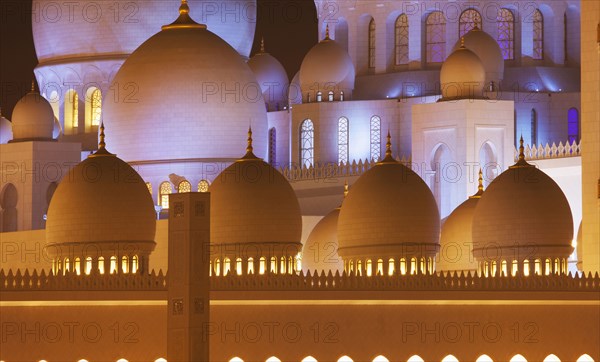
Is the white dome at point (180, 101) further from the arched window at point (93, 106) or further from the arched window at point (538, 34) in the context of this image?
the arched window at point (538, 34)

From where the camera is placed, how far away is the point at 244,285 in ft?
151

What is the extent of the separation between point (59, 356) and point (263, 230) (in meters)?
5.44

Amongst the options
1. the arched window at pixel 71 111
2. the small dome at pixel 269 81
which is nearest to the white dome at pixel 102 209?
the arched window at pixel 71 111

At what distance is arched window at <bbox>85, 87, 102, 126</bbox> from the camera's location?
63375 millimetres

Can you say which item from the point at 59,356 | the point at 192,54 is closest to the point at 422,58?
the point at 192,54

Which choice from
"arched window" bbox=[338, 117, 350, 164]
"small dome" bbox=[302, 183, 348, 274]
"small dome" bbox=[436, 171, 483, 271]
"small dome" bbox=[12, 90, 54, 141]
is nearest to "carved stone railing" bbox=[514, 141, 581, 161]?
"small dome" bbox=[436, 171, 483, 271]

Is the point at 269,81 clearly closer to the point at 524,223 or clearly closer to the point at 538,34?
the point at 538,34

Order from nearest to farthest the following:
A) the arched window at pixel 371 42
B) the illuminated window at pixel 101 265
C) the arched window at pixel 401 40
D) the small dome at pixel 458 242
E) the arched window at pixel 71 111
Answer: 1. the illuminated window at pixel 101 265
2. the small dome at pixel 458 242
3. the arched window at pixel 401 40
4. the arched window at pixel 371 42
5. the arched window at pixel 71 111

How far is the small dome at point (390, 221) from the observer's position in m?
48.5

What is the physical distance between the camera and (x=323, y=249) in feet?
168

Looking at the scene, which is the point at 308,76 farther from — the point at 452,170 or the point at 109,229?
the point at 109,229

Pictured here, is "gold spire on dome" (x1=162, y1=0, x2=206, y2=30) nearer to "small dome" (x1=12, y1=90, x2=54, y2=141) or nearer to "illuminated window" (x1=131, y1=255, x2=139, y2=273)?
"small dome" (x1=12, y1=90, x2=54, y2=141)

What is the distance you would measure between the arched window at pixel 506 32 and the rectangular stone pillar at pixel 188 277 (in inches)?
820

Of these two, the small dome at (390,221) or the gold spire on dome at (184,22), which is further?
the gold spire on dome at (184,22)
